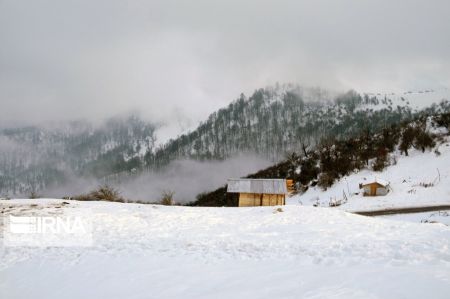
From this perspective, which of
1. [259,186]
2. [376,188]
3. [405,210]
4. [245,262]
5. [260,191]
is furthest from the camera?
[376,188]

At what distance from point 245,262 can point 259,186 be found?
22.5 metres

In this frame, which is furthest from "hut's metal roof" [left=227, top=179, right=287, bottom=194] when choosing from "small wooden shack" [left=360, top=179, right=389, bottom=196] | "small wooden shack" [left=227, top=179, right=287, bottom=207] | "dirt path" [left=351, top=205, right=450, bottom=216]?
"small wooden shack" [left=360, top=179, right=389, bottom=196]

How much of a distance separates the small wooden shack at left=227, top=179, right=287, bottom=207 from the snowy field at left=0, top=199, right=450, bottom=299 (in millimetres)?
13495

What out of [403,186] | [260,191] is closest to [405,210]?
[403,186]

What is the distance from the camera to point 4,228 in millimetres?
18734

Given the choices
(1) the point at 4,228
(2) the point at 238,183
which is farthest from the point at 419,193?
(1) the point at 4,228

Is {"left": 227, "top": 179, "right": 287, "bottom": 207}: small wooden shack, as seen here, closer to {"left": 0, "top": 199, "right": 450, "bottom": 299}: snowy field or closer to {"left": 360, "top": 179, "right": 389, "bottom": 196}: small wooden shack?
{"left": 360, "top": 179, "right": 389, "bottom": 196}: small wooden shack

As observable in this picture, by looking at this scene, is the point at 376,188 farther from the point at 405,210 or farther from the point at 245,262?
the point at 245,262

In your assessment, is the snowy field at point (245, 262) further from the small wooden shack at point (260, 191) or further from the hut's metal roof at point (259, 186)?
the small wooden shack at point (260, 191)

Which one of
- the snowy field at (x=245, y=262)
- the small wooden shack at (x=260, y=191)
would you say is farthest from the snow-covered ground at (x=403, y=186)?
the snowy field at (x=245, y=262)

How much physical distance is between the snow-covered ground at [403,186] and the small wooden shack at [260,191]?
626 centimetres

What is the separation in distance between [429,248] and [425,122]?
4503 cm

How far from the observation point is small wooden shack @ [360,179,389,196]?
35.2 metres

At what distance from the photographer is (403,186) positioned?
1403 inches
